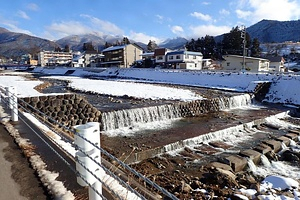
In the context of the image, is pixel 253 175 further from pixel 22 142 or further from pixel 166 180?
pixel 22 142

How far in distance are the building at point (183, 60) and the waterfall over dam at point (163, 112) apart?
27622 millimetres

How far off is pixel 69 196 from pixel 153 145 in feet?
17.9

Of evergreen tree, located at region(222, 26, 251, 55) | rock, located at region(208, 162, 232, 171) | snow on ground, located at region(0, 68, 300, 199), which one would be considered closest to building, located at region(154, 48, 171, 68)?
snow on ground, located at region(0, 68, 300, 199)

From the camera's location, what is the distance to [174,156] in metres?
7.58

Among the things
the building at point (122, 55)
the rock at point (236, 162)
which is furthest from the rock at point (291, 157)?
the building at point (122, 55)

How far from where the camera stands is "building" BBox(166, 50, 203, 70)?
42.8 m

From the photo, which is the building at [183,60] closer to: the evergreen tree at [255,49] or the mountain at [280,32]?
the evergreen tree at [255,49]

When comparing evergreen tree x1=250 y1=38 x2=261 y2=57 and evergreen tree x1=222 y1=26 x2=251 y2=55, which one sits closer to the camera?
evergreen tree x1=250 y1=38 x2=261 y2=57

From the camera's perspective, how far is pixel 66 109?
376 inches

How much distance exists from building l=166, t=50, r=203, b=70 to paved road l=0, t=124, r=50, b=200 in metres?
40.3

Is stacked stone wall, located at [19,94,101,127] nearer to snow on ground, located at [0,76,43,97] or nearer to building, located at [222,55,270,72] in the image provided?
snow on ground, located at [0,76,43,97]

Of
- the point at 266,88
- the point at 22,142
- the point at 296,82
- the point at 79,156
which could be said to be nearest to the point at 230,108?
the point at 266,88

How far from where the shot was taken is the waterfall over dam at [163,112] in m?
10.2

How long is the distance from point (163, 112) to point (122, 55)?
149 ft
